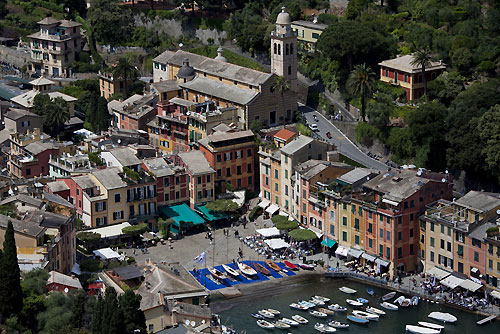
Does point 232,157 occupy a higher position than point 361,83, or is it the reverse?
point 361,83

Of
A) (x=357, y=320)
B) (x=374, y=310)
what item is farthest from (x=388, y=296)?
(x=357, y=320)

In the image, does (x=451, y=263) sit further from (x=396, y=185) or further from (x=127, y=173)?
(x=127, y=173)

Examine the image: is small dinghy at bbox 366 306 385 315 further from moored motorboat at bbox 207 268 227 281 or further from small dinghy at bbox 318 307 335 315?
moored motorboat at bbox 207 268 227 281

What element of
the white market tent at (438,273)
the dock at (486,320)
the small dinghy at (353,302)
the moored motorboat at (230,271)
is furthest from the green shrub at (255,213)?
the dock at (486,320)

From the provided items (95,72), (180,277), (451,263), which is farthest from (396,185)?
(95,72)

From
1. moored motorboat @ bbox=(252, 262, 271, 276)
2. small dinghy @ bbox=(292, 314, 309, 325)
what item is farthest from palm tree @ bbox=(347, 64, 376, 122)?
small dinghy @ bbox=(292, 314, 309, 325)

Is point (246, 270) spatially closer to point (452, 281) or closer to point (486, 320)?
point (452, 281)

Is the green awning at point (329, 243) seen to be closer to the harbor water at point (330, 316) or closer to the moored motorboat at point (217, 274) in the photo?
the harbor water at point (330, 316)
